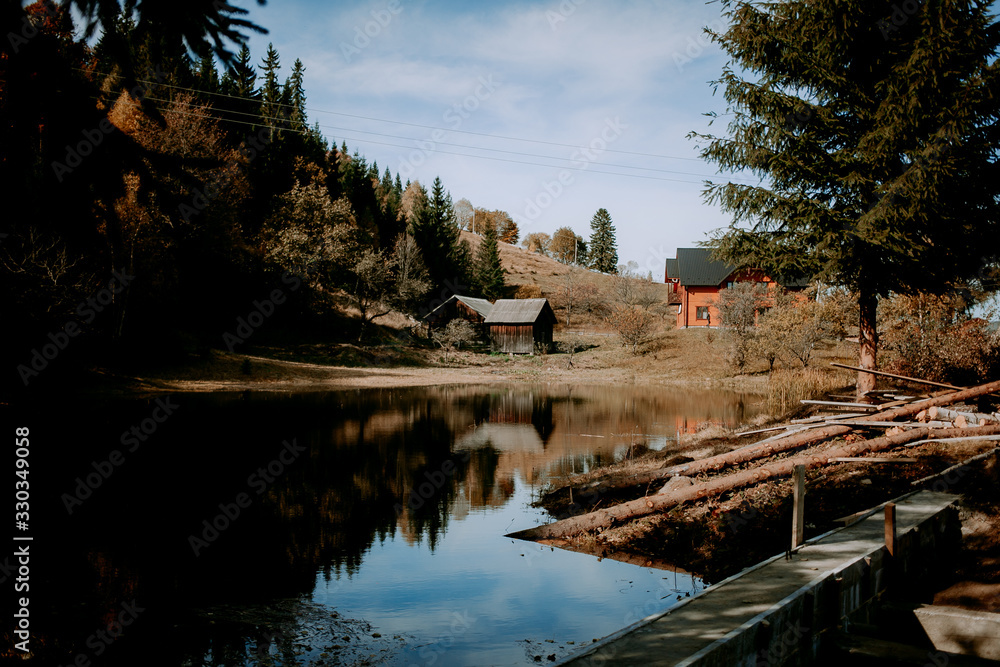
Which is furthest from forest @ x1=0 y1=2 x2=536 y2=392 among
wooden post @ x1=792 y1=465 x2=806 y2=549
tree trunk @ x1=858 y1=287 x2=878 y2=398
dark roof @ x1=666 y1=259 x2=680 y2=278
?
dark roof @ x1=666 y1=259 x2=680 y2=278

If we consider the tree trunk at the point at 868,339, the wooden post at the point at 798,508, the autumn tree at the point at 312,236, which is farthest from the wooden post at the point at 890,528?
the autumn tree at the point at 312,236

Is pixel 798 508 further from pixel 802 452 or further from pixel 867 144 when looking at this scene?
pixel 867 144

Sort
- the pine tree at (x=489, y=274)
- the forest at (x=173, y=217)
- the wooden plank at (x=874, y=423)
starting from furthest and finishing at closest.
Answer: the pine tree at (x=489, y=274) < the wooden plank at (x=874, y=423) < the forest at (x=173, y=217)

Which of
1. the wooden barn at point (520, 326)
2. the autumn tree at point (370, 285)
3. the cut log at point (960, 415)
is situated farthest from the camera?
the wooden barn at point (520, 326)

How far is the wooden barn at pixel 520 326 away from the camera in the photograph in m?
56.5

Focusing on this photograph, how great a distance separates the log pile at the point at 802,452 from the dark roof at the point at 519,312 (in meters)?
43.5

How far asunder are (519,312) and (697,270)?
17373 millimetres

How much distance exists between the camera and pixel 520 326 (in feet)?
187

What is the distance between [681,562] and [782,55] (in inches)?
497

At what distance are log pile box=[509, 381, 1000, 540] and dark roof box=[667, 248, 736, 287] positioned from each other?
45.5 meters

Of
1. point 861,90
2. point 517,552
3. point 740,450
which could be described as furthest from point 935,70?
point 517,552

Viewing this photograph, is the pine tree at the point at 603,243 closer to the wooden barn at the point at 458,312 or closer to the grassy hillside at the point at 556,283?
the grassy hillside at the point at 556,283

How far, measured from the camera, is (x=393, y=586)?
28.3 feet

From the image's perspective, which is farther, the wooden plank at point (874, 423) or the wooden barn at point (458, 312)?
the wooden barn at point (458, 312)
